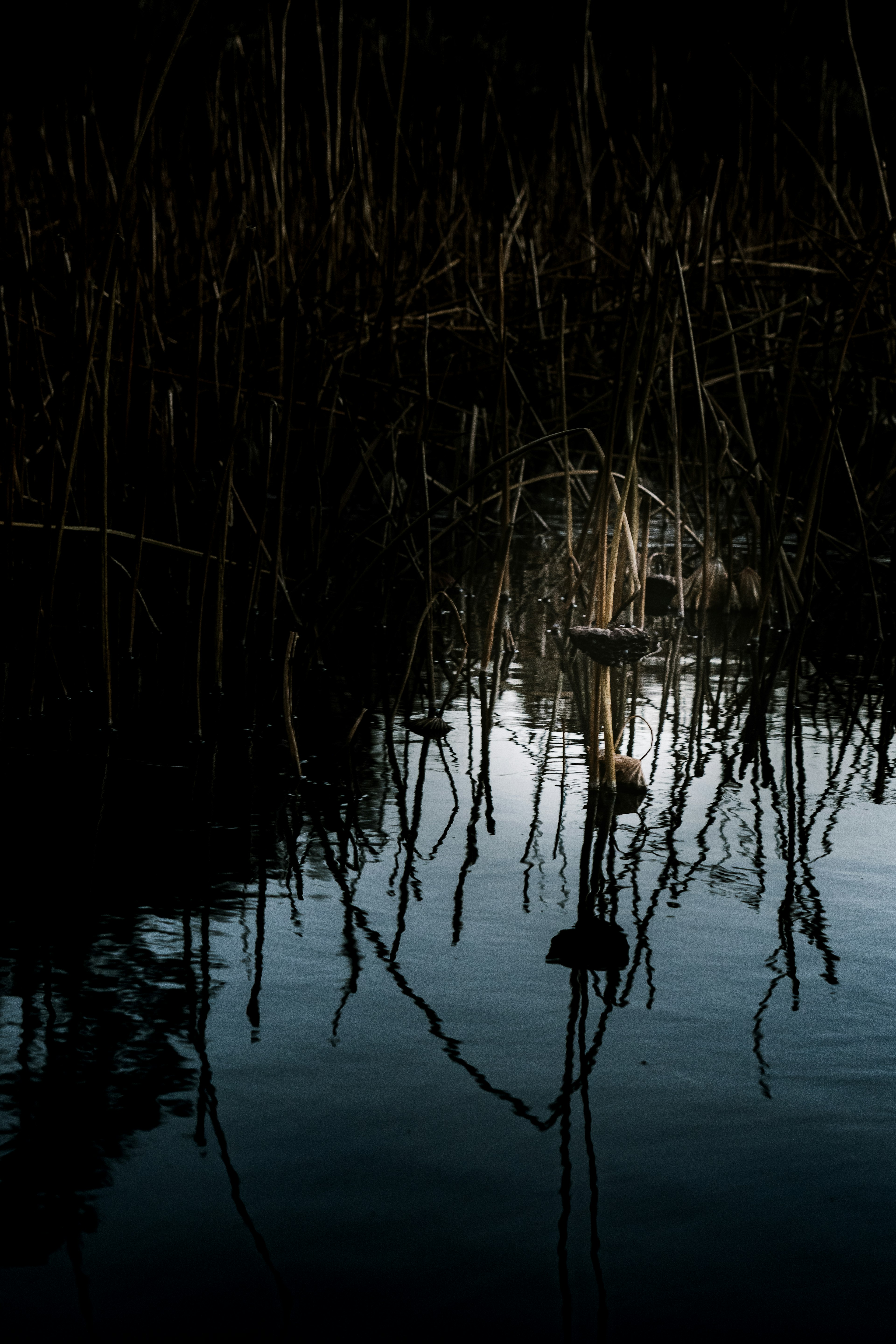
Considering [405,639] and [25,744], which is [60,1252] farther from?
[405,639]

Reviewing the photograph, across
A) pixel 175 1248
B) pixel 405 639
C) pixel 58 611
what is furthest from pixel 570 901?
pixel 58 611

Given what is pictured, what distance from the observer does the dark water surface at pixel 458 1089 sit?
1.59 ft

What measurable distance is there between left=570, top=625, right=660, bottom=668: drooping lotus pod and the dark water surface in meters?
0.17

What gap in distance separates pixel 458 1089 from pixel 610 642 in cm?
61

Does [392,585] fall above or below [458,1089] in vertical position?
above

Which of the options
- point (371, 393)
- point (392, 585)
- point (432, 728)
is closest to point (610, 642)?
point (432, 728)

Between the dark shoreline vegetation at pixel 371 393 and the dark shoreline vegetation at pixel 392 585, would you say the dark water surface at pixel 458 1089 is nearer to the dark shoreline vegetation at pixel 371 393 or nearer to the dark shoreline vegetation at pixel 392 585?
the dark shoreline vegetation at pixel 392 585

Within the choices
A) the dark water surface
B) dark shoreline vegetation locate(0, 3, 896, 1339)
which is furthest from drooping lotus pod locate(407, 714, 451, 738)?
the dark water surface

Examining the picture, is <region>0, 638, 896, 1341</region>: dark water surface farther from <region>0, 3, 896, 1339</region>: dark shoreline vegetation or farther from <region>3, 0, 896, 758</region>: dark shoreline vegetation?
<region>3, 0, 896, 758</region>: dark shoreline vegetation

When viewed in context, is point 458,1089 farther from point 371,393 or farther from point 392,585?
point 371,393

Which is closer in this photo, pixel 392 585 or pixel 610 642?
pixel 610 642

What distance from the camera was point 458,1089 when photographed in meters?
0.62

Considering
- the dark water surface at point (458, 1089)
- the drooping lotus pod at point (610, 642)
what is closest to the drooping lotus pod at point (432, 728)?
the drooping lotus pod at point (610, 642)

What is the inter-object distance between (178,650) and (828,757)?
795 millimetres
